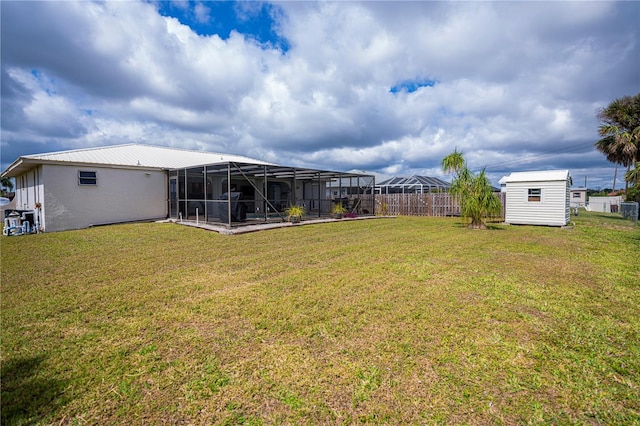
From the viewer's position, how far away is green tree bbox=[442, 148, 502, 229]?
1205 centimetres

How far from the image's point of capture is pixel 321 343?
2.88 m

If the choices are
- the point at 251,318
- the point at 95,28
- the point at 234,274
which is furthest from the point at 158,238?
the point at 251,318

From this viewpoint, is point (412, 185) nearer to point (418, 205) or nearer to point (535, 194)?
point (418, 205)

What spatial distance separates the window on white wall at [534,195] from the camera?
13.9 m

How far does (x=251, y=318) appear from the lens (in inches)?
135

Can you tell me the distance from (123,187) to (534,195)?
19.7 metres

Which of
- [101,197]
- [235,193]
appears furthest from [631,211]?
[101,197]

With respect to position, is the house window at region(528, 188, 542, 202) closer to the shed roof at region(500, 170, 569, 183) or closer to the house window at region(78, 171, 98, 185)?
the shed roof at region(500, 170, 569, 183)

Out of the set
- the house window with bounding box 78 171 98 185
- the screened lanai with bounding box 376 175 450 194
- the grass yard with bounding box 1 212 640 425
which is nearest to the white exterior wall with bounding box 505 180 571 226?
the grass yard with bounding box 1 212 640 425

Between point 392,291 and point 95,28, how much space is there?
1062 cm

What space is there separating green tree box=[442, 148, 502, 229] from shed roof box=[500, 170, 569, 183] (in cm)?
339

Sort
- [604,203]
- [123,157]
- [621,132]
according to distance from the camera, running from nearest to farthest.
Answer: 1. [123,157]
2. [621,132]
3. [604,203]

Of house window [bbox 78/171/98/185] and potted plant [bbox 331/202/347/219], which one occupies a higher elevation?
house window [bbox 78/171/98/185]

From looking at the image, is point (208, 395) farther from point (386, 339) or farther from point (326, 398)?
point (386, 339)
